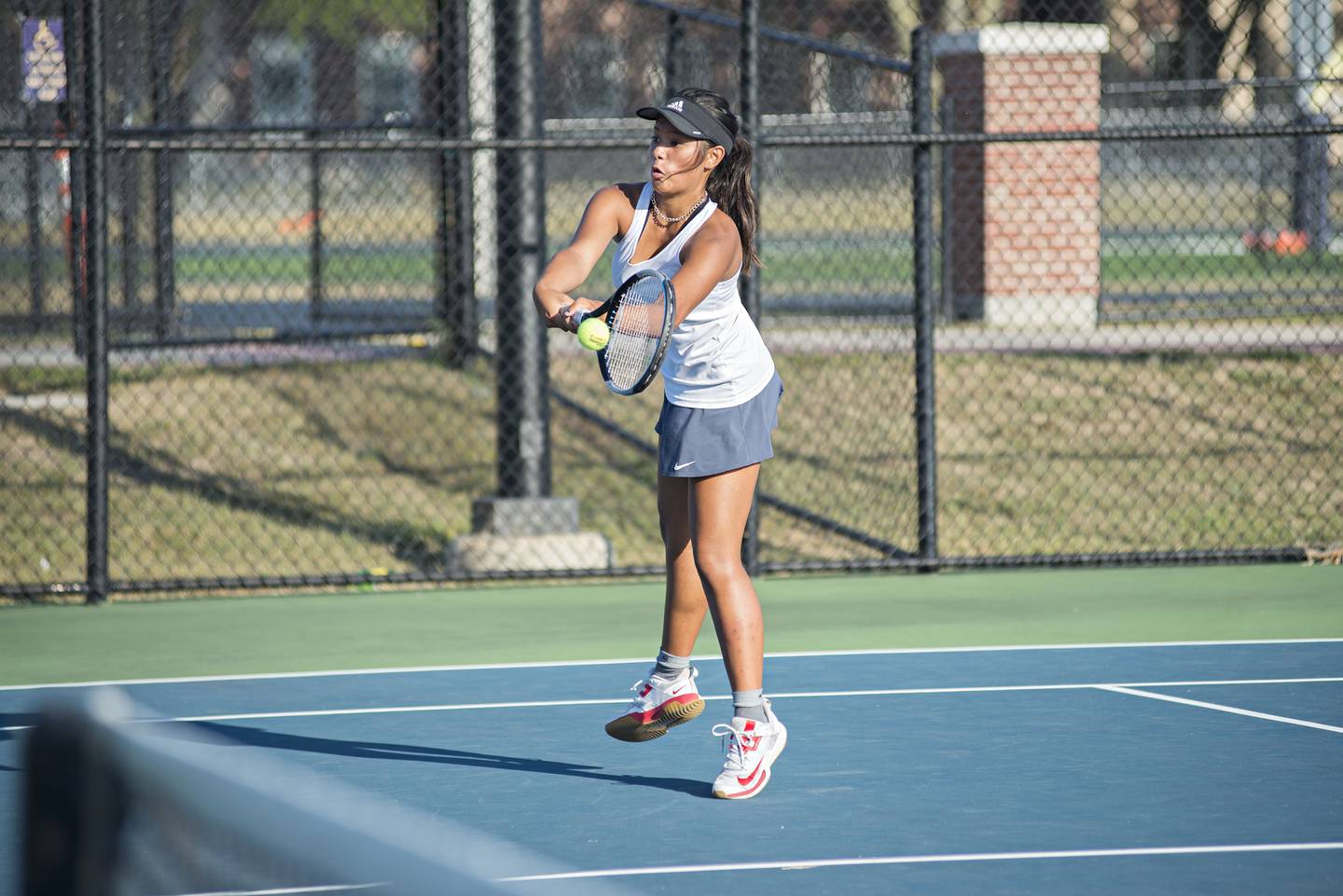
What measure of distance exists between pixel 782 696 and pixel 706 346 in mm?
1808

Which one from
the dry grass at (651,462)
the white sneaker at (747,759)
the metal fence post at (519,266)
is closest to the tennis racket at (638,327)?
the white sneaker at (747,759)

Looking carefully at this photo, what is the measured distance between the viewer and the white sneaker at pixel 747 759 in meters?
5.23

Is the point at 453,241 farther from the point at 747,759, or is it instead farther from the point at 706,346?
the point at 747,759

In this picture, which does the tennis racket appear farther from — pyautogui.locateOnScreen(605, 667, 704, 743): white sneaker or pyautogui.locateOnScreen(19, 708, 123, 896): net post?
pyautogui.locateOnScreen(19, 708, 123, 896): net post

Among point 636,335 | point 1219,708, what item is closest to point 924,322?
point 1219,708

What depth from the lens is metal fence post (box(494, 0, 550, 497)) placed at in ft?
31.1

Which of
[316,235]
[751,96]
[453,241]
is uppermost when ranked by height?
[751,96]

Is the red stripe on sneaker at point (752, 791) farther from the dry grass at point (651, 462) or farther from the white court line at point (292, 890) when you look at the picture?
the dry grass at point (651, 462)

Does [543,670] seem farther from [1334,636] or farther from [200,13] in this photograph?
[200,13]

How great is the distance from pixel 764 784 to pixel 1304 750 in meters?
1.66

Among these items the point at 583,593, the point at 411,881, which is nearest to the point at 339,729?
the point at 583,593

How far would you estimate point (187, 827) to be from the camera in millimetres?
1854

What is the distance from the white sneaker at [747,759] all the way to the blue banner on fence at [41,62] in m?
7.70

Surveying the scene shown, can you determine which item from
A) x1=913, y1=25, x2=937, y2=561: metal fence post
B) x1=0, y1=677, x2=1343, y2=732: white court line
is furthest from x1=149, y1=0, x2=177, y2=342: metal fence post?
x1=0, y1=677, x2=1343, y2=732: white court line
